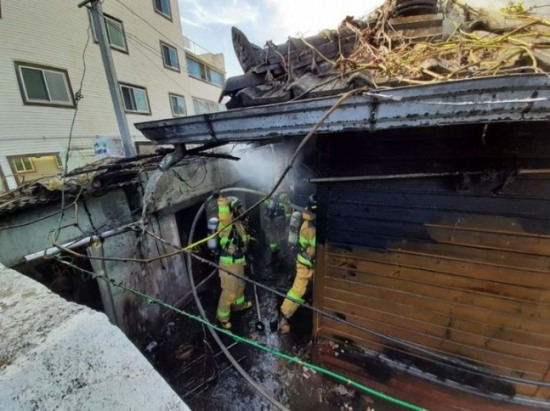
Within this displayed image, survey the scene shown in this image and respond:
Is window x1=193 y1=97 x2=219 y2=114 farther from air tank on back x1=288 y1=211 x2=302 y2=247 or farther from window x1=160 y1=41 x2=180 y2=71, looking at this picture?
air tank on back x1=288 y1=211 x2=302 y2=247

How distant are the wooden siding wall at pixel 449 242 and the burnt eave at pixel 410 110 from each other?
818 mm

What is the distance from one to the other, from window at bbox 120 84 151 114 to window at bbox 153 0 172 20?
553 centimetres

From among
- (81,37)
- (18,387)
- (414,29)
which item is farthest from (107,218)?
(81,37)

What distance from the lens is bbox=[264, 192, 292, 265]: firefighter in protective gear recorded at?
9.27 m

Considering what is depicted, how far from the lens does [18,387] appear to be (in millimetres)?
900

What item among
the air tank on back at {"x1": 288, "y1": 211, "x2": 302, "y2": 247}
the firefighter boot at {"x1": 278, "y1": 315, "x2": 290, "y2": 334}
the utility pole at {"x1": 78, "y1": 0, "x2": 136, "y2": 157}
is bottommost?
the firefighter boot at {"x1": 278, "y1": 315, "x2": 290, "y2": 334}

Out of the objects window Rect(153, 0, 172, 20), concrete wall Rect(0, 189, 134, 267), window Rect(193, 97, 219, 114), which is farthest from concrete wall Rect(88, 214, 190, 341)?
window Rect(153, 0, 172, 20)

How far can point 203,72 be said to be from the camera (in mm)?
20562

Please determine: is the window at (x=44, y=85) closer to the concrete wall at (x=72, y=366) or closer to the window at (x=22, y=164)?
the window at (x=22, y=164)

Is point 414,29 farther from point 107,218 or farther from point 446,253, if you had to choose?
point 107,218

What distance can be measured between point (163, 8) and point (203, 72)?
5378 millimetres

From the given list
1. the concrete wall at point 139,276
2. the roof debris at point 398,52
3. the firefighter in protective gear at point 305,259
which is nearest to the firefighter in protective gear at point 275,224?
the firefighter in protective gear at point 305,259

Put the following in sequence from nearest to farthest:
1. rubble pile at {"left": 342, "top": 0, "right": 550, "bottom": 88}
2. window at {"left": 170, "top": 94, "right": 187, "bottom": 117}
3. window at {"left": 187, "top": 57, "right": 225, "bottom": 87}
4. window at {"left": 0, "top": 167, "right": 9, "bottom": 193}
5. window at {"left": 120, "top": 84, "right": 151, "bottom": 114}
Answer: rubble pile at {"left": 342, "top": 0, "right": 550, "bottom": 88}
window at {"left": 0, "top": 167, "right": 9, "bottom": 193}
window at {"left": 120, "top": 84, "right": 151, "bottom": 114}
window at {"left": 170, "top": 94, "right": 187, "bottom": 117}
window at {"left": 187, "top": 57, "right": 225, "bottom": 87}

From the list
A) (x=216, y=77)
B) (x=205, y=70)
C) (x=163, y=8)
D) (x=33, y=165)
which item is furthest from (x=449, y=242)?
(x=216, y=77)
